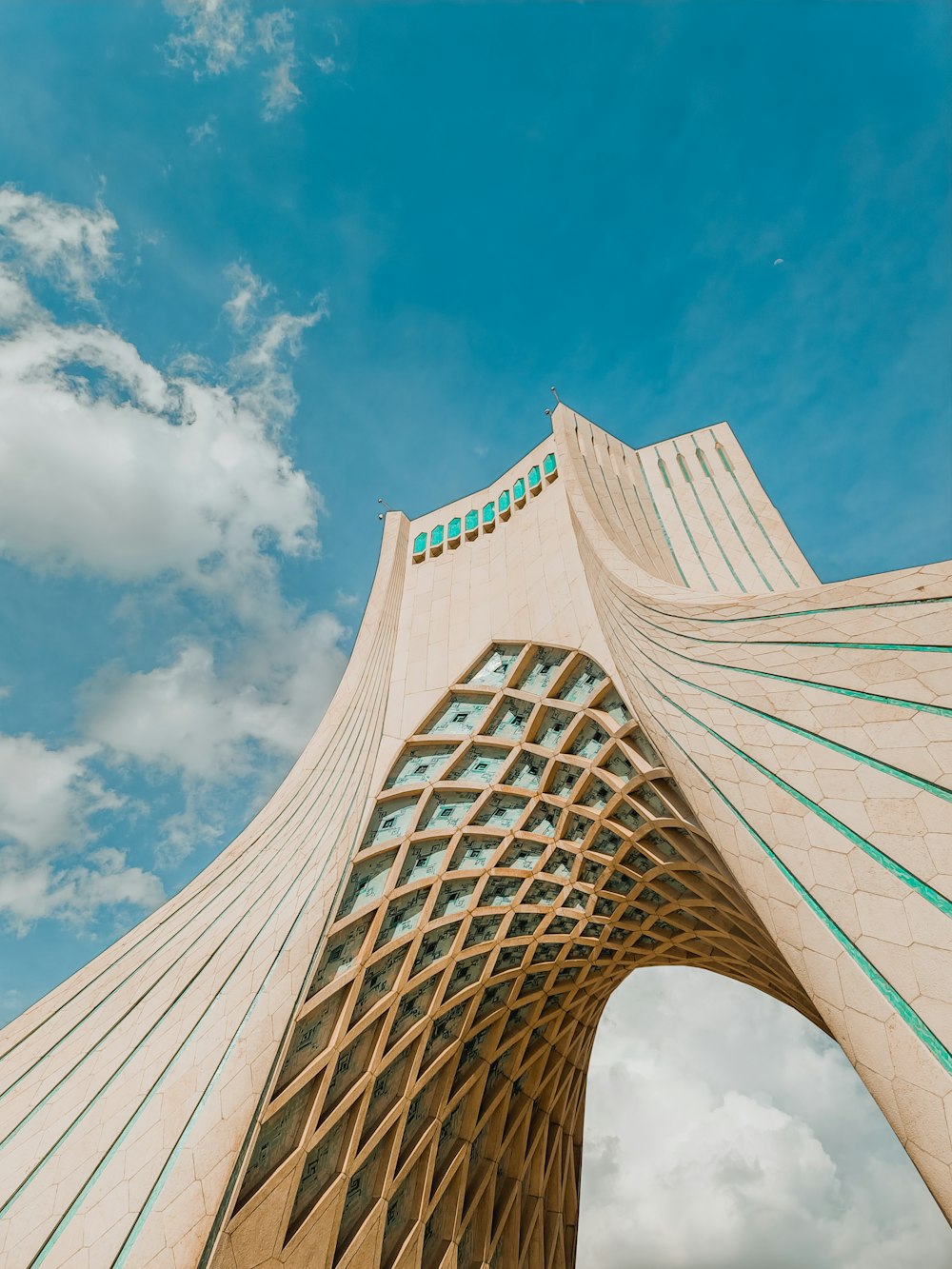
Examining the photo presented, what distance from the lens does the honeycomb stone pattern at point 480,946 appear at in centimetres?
809

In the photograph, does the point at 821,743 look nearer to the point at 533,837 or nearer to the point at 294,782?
the point at 533,837

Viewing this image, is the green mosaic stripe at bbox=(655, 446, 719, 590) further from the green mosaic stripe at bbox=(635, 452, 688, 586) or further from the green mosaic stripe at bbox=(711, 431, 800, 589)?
the green mosaic stripe at bbox=(711, 431, 800, 589)

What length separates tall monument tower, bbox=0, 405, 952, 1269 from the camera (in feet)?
17.3

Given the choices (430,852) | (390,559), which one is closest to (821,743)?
(430,852)

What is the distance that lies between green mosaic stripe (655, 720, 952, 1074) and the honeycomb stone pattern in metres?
2.11

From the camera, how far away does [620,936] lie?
10.9m

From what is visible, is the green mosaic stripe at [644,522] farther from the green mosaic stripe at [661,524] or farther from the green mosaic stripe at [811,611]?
the green mosaic stripe at [811,611]

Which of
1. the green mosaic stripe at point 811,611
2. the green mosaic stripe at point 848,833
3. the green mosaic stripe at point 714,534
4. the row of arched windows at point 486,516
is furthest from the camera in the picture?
the row of arched windows at point 486,516

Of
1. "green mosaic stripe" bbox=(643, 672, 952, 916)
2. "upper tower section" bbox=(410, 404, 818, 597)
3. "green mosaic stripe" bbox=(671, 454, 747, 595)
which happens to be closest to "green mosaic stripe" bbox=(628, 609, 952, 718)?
"green mosaic stripe" bbox=(643, 672, 952, 916)

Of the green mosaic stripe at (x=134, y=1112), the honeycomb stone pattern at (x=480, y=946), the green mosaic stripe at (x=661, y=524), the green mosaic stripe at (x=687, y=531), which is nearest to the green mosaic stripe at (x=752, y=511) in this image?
the green mosaic stripe at (x=687, y=531)

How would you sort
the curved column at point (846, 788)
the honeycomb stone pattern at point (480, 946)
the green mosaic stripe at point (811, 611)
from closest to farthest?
the curved column at point (846, 788) < the green mosaic stripe at point (811, 611) < the honeycomb stone pattern at point (480, 946)

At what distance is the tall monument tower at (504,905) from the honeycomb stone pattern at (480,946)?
0.05 m

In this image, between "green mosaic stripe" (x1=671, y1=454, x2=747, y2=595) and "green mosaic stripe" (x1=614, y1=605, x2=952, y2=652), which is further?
"green mosaic stripe" (x1=671, y1=454, x2=747, y2=595)

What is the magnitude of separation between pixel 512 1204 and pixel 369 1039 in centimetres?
546
